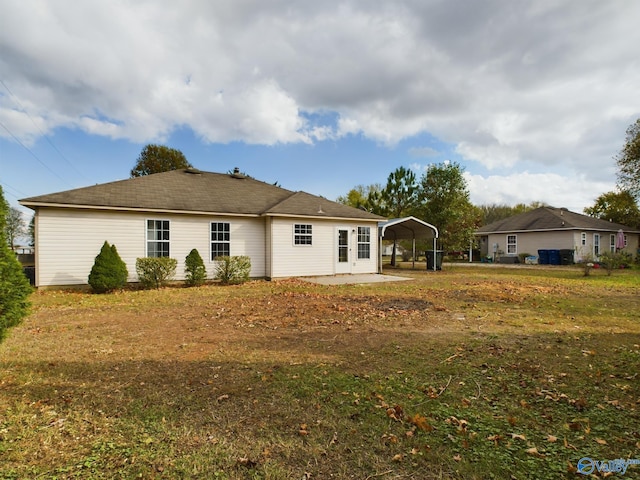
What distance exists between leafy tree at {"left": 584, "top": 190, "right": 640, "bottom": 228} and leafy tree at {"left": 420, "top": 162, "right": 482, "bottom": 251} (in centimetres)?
1634

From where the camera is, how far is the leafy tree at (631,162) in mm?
25234

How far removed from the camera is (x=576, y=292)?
10.9m

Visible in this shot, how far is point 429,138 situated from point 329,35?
11227 mm

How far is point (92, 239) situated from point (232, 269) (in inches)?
202

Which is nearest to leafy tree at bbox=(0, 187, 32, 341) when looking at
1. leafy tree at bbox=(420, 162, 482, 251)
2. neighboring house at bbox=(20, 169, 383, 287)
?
neighboring house at bbox=(20, 169, 383, 287)

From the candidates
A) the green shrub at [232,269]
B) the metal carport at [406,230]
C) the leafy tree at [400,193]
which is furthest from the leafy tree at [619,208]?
the green shrub at [232,269]

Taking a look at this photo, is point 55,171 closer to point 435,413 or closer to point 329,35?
point 329,35

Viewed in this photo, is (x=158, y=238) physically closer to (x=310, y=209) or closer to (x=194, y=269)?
(x=194, y=269)

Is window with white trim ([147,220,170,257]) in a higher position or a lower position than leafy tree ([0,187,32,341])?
higher

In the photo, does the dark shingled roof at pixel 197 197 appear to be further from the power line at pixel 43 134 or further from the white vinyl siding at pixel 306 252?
the power line at pixel 43 134

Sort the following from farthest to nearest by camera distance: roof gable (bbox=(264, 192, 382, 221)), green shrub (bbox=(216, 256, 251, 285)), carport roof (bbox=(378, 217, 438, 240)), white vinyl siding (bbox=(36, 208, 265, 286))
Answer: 1. carport roof (bbox=(378, 217, 438, 240))
2. roof gable (bbox=(264, 192, 382, 221))
3. green shrub (bbox=(216, 256, 251, 285))
4. white vinyl siding (bbox=(36, 208, 265, 286))

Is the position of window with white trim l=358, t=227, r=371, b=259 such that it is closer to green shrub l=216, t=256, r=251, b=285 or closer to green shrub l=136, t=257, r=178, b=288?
green shrub l=216, t=256, r=251, b=285

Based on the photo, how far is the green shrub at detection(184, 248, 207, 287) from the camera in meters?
12.4

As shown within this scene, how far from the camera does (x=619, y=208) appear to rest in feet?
108
